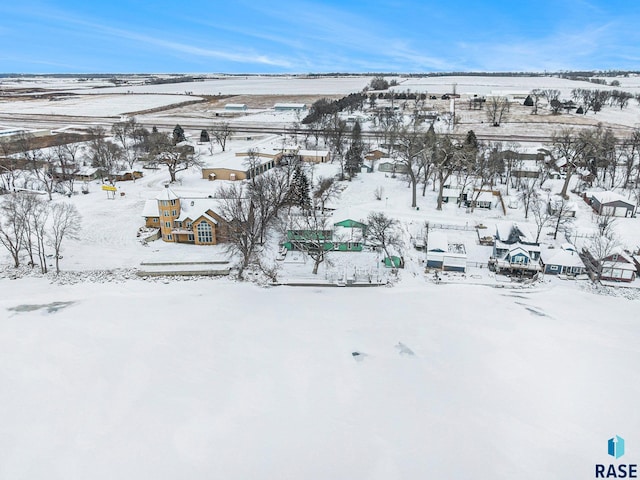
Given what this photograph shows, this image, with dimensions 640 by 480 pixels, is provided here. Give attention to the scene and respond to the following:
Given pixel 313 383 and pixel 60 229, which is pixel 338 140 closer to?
pixel 60 229

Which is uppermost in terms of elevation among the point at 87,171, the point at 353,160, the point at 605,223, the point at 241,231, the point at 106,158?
the point at 106,158

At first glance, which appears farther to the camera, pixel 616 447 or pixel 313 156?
pixel 313 156

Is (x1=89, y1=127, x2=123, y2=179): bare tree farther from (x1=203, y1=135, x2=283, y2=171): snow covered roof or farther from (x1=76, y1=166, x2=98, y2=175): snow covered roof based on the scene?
(x1=203, y1=135, x2=283, y2=171): snow covered roof

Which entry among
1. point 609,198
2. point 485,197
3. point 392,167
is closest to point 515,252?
point 485,197

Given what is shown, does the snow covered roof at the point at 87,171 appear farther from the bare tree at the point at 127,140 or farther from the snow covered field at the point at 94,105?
the snow covered field at the point at 94,105

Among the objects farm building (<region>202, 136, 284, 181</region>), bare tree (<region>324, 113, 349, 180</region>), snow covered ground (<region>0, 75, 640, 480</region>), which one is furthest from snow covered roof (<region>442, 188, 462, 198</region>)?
farm building (<region>202, 136, 284, 181</region>)

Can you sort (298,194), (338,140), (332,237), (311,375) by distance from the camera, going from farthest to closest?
(338,140), (298,194), (332,237), (311,375)
